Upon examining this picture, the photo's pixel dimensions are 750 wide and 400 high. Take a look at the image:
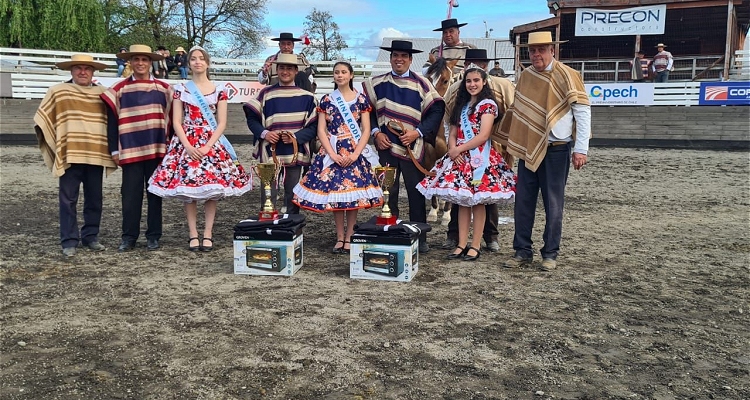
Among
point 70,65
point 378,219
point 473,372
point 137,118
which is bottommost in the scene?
point 473,372

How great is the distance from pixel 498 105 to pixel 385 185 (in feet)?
4.31

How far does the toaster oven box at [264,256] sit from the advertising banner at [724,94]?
1726 cm

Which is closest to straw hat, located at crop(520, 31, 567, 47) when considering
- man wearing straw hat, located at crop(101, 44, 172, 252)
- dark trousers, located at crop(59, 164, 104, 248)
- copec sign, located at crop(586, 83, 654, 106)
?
man wearing straw hat, located at crop(101, 44, 172, 252)

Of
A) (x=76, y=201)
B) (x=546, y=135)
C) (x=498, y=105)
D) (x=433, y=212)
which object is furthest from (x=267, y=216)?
(x=433, y=212)

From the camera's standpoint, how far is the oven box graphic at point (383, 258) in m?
5.30

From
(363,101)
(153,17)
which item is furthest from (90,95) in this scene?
(153,17)

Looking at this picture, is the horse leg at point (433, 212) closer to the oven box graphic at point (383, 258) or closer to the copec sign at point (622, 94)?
the oven box graphic at point (383, 258)

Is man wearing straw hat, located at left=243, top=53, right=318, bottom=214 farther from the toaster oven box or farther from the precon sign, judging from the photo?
the precon sign

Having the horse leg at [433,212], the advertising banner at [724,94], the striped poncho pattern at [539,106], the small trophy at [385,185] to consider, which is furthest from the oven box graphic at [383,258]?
the advertising banner at [724,94]

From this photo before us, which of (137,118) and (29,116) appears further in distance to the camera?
(29,116)

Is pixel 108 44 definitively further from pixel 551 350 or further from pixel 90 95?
pixel 551 350

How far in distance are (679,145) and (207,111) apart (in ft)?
51.8

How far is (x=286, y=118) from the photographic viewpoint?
21.2ft

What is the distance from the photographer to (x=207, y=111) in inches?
243
